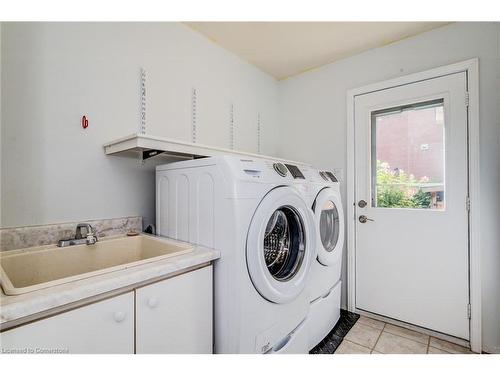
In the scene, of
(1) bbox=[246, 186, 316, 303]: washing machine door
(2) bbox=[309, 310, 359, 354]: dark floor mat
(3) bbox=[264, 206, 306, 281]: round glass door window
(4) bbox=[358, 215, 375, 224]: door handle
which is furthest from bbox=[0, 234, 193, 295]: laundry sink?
(4) bbox=[358, 215, 375, 224]: door handle

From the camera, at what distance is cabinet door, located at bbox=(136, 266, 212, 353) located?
0.96m

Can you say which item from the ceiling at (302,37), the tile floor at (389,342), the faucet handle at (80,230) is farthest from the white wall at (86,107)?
the tile floor at (389,342)

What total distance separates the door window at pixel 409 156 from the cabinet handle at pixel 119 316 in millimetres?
2101

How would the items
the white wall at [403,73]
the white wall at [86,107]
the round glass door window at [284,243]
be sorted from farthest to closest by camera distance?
1. the white wall at [403,73]
2. the round glass door window at [284,243]
3. the white wall at [86,107]

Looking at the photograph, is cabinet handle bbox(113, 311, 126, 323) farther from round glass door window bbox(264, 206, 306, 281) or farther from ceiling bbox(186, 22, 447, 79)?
ceiling bbox(186, 22, 447, 79)

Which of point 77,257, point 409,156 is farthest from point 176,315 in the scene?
point 409,156

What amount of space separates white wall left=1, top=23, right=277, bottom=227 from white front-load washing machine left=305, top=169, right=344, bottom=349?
3.55 ft

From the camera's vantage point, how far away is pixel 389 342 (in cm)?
186

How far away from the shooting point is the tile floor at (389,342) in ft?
5.77

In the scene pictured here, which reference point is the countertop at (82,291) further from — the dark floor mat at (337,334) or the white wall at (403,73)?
the white wall at (403,73)

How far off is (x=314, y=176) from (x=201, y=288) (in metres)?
1.12

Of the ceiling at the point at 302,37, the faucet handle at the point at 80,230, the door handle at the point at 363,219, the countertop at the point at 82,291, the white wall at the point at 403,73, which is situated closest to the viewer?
the countertop at the point at 82,291

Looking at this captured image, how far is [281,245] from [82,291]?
3.52 ft
